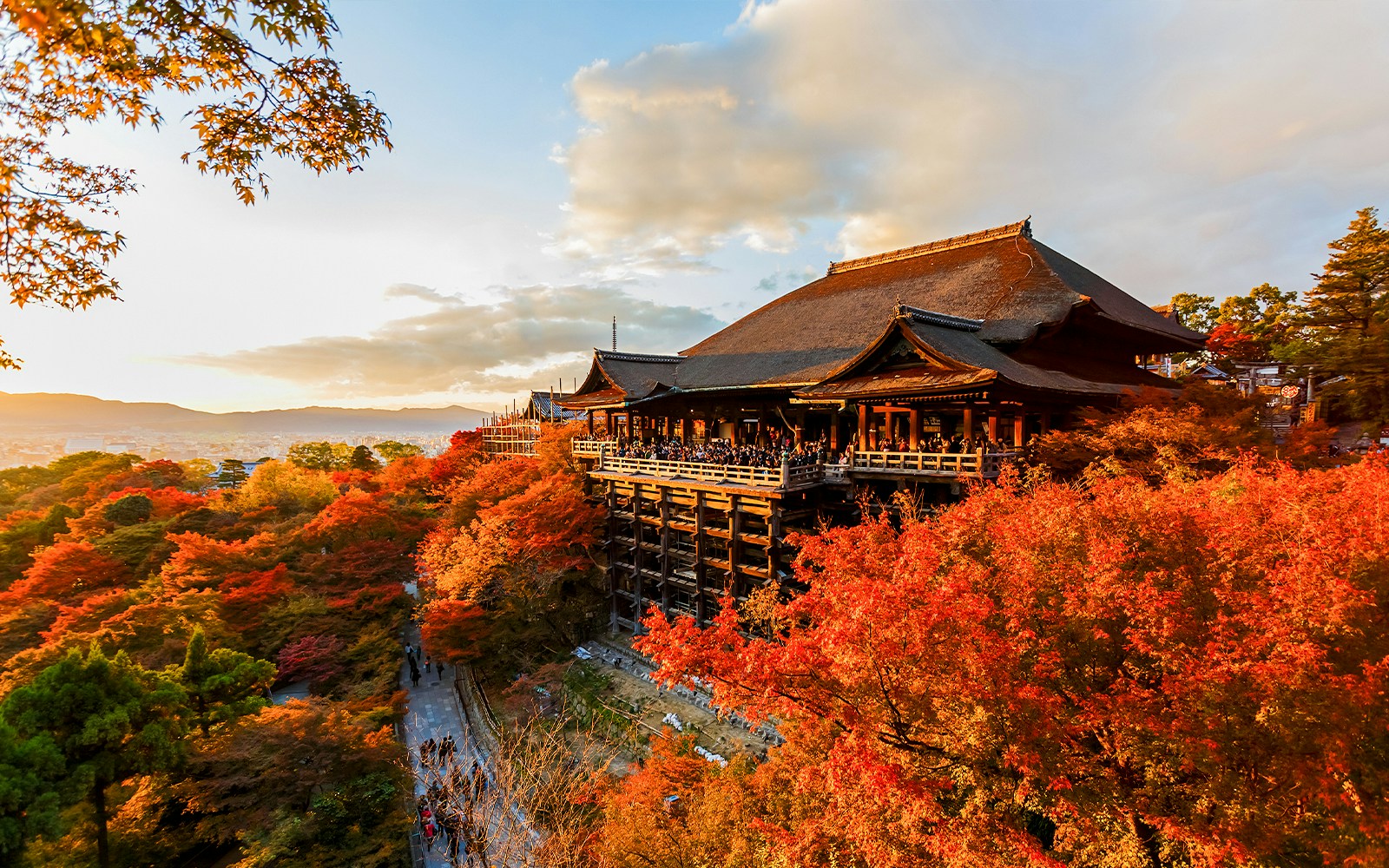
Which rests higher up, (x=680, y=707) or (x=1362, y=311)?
Answer: (x=1362, y=311)

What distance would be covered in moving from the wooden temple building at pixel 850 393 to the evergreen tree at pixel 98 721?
13.4 meters

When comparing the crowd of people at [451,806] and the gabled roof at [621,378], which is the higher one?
the gabled roof at [621,378]

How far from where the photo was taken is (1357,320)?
19.9 meters

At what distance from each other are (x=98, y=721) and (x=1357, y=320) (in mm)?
37960

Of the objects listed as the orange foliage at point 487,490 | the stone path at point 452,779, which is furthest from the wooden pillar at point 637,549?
the stone path at point 452,779

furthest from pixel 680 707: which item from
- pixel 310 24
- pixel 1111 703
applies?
pixel 310 24

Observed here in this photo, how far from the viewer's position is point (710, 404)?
78.7ft

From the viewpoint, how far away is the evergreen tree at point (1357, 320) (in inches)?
677

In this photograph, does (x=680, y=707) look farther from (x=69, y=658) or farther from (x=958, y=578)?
(x=69, y=658)

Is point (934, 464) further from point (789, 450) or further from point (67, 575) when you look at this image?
point (67, 575)

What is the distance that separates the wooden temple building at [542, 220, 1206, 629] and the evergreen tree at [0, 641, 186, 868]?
13443 mm

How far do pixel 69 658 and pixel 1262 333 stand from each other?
48.8 m

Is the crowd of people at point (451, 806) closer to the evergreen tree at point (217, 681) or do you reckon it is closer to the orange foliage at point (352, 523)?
the evergreen tree at point (217, 681)

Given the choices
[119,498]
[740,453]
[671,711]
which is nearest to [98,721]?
[671,711]
